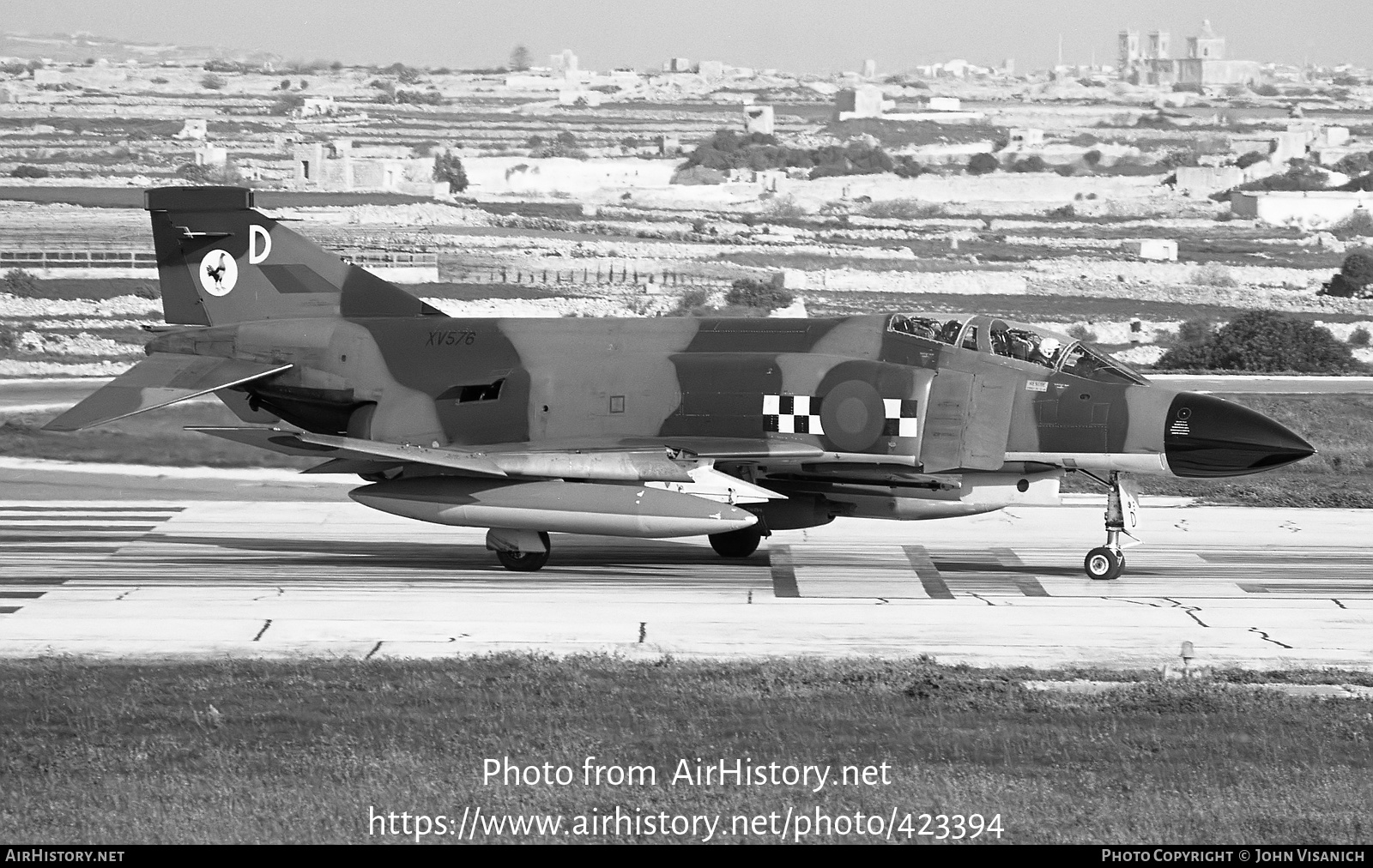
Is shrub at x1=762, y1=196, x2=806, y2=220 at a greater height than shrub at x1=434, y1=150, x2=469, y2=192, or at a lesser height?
lesser

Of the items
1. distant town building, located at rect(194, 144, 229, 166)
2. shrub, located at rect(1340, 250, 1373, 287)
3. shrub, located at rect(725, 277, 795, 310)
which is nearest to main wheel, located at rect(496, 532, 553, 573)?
shrub, located at rect(725, 277, 795, 310)

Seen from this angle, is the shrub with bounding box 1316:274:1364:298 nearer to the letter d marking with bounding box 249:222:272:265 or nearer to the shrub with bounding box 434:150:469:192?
the letter d marking with bounding box 249:222:272:265

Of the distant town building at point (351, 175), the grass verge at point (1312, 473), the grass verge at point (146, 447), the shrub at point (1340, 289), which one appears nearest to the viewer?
the grass verge at point (1312, 473)

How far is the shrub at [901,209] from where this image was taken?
15912 cm

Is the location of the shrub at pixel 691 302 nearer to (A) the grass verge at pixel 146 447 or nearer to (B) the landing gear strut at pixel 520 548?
(A) the grass verge at pixel 146 447

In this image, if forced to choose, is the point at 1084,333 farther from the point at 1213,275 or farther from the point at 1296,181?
the point at 1296,181

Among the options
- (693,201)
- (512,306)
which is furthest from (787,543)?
(693,201)

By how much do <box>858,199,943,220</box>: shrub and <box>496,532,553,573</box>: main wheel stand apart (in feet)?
454

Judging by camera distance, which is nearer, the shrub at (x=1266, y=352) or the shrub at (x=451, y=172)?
the shrub at (x=1266, y=352)

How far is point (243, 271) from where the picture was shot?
22.6 m

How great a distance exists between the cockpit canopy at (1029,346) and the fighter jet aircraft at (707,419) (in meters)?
0.03

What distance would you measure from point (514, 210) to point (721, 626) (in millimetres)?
123043

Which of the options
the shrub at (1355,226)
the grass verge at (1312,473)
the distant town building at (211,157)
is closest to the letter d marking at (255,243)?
the grass verge at (1312,473)

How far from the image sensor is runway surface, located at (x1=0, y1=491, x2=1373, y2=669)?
51.7 ft
